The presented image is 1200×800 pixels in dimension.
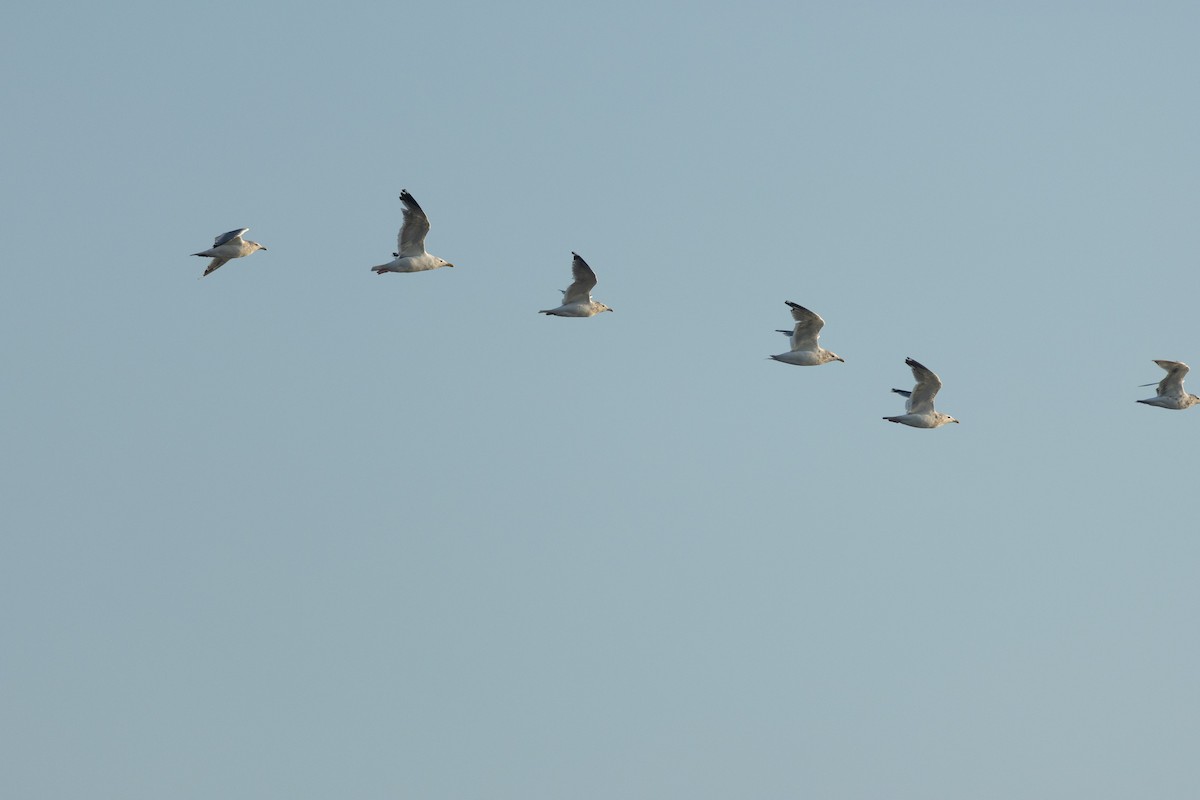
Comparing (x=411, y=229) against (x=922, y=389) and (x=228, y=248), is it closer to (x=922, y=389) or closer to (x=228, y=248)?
(x=228, y=248)

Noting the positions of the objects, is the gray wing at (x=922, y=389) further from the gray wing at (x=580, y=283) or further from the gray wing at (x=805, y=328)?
the gray wing at (x=580, y=283)

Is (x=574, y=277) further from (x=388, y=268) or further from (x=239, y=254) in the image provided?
(x=239, y=254)

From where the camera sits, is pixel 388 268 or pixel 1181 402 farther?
pixel 1181 402

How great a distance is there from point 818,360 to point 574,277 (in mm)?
7212

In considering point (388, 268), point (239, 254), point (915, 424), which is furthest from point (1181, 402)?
point (239, 254)

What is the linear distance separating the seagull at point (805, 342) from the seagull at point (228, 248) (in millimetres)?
14621

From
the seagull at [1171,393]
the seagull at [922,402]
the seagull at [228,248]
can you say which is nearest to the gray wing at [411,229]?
the seagull at [228,248]

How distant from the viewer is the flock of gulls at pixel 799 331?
173ft

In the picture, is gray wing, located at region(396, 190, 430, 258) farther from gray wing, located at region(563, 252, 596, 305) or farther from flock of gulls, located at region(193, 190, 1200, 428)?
gray wing, located at region(563, 252, 596, 305)

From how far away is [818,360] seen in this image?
55750 millimetres

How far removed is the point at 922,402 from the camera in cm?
5584

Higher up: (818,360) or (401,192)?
(401,192)

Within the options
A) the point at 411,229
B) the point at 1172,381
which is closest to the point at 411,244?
the point at 411,229

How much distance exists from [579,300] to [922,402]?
32.9ft
